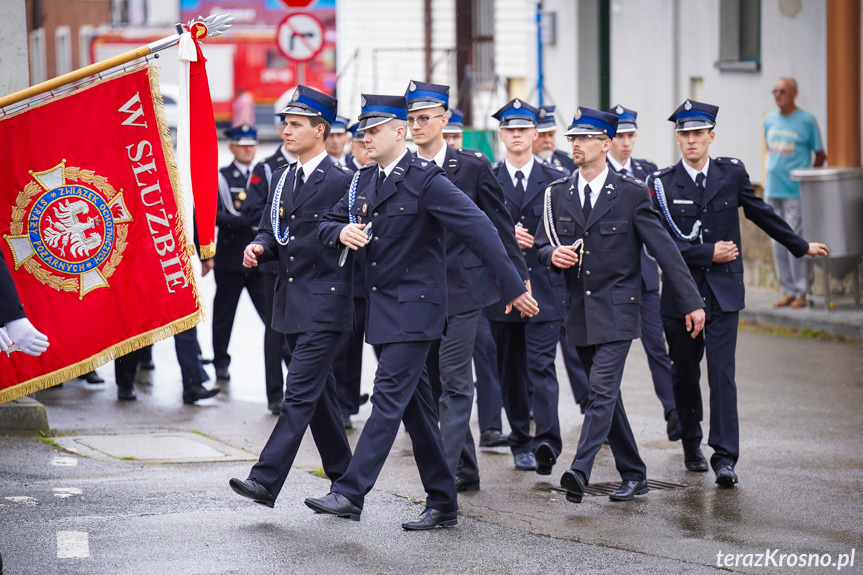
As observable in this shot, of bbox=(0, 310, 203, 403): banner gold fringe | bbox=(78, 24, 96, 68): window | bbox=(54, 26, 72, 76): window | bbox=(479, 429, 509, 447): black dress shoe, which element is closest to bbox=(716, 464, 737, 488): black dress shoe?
bbox=(479, 429, 509, 447): black dress shoe

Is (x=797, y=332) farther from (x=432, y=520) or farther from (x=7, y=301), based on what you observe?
(x=7, y=301)

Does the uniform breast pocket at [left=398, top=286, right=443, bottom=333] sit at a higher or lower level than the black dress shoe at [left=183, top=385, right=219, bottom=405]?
higher

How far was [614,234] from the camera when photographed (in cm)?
728

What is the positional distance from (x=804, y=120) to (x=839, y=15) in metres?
1.09

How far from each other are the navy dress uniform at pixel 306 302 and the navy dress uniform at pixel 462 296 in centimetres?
57

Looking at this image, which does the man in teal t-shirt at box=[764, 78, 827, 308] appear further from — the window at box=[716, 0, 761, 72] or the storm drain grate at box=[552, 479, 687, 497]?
the storm drain grate at box=[552, 479, 687, 497]

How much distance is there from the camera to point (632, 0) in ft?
62.3

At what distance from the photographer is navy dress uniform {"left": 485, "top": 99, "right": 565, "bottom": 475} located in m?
8.16

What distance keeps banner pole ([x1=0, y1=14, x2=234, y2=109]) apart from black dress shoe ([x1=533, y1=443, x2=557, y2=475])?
2856 millimetres

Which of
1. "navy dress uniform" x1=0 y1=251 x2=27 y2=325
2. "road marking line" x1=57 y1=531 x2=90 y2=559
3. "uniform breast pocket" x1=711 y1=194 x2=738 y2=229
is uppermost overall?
"uniform breast pocket" x1=711 y1=194 x2=738 y2=229

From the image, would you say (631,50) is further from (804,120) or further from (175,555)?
(175,555)

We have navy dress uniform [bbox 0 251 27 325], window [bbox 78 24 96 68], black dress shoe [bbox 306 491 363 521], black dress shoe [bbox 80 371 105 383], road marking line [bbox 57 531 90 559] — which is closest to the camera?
navy dress uniform [bbox 0 251 27 325]

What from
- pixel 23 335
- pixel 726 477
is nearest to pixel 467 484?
pixel 726 477

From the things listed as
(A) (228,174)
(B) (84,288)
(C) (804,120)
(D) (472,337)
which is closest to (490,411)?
(D) (472,337)
